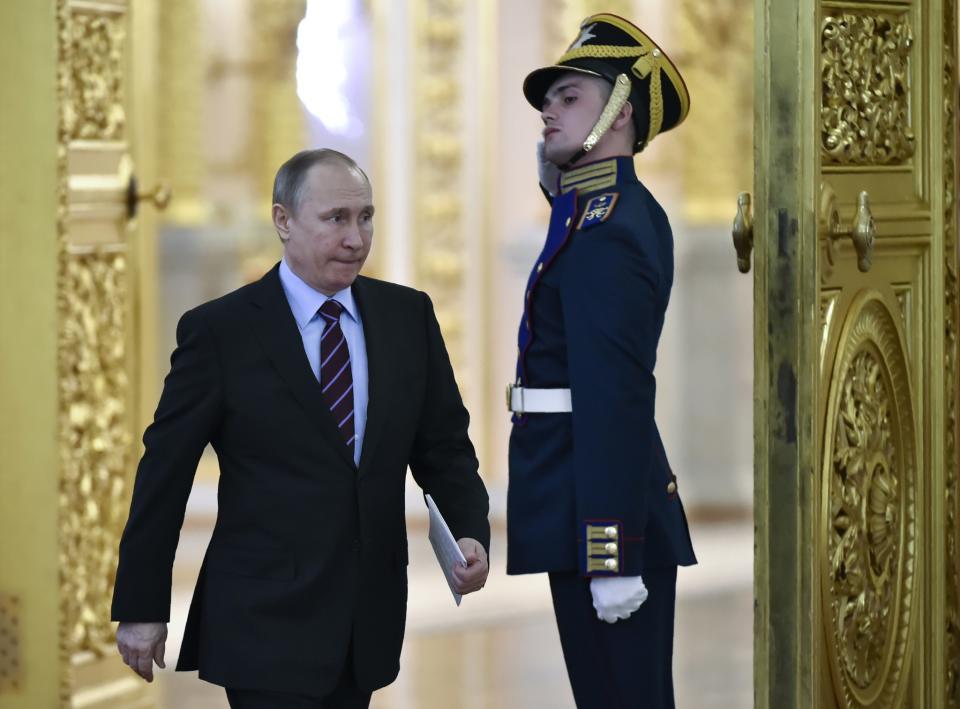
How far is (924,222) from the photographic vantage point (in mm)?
3762

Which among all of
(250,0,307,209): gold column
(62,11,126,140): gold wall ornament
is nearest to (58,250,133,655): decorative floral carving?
(62,11,126,140): gold wall ornament

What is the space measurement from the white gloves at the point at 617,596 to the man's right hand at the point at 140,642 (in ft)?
2.55

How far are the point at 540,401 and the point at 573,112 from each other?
541mm

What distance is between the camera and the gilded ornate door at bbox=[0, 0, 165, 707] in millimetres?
4543

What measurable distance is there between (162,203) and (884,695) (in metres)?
2.53

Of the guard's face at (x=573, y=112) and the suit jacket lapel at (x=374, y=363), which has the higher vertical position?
the guard's face at (x=573, y=112)

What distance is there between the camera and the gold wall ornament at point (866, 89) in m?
3.36

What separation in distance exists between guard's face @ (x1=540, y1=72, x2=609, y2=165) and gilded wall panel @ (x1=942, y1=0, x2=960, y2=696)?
923 millimetres

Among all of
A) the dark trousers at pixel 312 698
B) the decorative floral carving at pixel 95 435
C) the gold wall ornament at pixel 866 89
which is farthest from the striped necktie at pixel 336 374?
the decorative floral carving at pixel 95 435

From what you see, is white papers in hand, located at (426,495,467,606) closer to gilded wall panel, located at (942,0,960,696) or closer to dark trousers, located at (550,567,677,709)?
dark trousers, located at (550,567,677,709)

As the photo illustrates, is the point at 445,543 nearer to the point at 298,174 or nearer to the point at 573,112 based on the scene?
the point at 298,174

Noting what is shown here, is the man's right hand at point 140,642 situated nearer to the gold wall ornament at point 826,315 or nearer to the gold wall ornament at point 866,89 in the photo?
the gold wall ornament at point 826,315

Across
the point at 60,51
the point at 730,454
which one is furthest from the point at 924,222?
the point at 730,454

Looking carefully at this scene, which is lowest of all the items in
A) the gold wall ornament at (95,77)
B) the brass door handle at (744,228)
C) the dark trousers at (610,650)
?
the dark trousers at (610,650)
